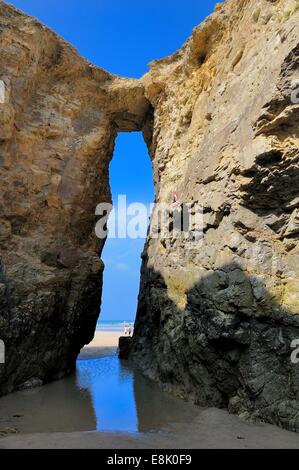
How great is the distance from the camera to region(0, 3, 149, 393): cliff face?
13.5m

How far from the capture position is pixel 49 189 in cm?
1666

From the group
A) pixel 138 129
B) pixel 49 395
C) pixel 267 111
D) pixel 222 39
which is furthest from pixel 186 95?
pixel 49 395

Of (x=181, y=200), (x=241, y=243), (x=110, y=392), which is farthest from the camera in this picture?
(x=181, y=200)

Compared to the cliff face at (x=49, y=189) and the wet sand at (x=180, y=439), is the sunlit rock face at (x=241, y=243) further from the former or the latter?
the cliff face at (x=49, y=189)

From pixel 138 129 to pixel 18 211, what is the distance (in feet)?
34.4

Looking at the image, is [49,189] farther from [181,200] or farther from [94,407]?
[94,407]

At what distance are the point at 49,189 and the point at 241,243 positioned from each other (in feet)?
31.9

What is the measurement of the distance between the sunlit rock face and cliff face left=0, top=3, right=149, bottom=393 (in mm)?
3785

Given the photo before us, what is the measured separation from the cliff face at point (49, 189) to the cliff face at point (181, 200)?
64mm

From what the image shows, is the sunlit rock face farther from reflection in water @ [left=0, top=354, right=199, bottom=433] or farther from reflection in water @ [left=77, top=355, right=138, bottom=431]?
reflection in water @ [left=77, top=355, right=138, bottom=431]

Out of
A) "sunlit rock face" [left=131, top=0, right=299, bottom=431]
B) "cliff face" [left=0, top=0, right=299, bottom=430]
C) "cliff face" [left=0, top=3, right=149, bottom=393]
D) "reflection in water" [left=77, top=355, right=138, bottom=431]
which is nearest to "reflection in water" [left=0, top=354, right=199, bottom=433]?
"reflection in water" [left=77, top=355, right=138, bottom=431]

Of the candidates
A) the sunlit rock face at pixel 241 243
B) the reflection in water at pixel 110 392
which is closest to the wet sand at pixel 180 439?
the sunlit rock face at pixel 241 243

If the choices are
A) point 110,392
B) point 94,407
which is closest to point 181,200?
point 110,392

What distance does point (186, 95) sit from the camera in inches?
674
